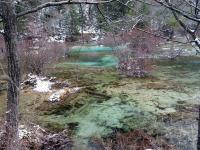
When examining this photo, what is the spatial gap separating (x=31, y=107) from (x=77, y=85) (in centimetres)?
398

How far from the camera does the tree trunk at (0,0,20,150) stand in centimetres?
707

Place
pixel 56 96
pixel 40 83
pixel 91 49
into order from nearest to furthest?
1. pixel 56 96
2. pixel 40 83
3. pixel 91 49

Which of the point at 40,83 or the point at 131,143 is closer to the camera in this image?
the point at 131,143

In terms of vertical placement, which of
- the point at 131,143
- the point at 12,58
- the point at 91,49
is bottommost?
the point at 131,143

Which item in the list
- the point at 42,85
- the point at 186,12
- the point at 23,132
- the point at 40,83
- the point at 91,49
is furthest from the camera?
the point at 91,49

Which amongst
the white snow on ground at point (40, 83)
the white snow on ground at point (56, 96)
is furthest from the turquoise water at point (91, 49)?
the white snow on ground at point (56, 96)

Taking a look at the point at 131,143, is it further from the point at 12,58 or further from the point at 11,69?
the point at 12,58

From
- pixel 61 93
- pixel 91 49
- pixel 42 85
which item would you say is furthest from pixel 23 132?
pixel 91 49

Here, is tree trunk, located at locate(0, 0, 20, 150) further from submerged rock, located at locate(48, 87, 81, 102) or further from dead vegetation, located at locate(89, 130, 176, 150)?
submerged rock, located at locate(48, 87, 81, 102)

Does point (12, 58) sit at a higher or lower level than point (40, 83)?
higher

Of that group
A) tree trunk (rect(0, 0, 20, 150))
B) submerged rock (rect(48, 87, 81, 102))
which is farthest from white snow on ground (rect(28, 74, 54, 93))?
tree trunk (rect(0, 0, 20, 150))

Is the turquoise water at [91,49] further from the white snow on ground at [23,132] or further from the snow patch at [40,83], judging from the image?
the white snow on ground at [23,132]

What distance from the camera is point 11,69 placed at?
7.31 meters

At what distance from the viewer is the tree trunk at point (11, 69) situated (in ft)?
23.2
